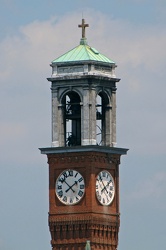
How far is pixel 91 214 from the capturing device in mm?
167375

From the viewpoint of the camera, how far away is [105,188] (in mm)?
169000

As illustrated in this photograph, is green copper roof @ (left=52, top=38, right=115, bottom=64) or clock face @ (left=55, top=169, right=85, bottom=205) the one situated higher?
green copper roof @ (left=52, top=38, right=115, bottom=64)

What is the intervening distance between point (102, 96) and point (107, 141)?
3224 millimetres

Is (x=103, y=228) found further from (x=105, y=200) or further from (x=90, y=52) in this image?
(x=90, y=52)

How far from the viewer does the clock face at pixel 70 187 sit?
16800 cm

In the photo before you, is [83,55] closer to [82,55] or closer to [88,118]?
[82,55]

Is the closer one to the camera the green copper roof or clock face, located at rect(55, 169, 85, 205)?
clock face, located at rect(55, 169, 85, 205)

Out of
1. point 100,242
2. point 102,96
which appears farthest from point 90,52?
point 100,242

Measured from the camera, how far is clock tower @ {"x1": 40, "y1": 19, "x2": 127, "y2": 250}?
167625mm

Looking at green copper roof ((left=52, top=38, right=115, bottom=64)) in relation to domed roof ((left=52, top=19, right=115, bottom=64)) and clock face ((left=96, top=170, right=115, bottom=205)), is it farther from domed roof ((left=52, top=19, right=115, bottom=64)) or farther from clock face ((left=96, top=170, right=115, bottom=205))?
clock face ((left=96, top=170, right=115, bottom=205))

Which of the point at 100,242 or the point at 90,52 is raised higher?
the point at 90,52

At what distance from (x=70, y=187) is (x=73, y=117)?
5.09 m

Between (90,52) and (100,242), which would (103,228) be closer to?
(100,242)

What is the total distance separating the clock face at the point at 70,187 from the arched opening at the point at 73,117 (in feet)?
7.89
